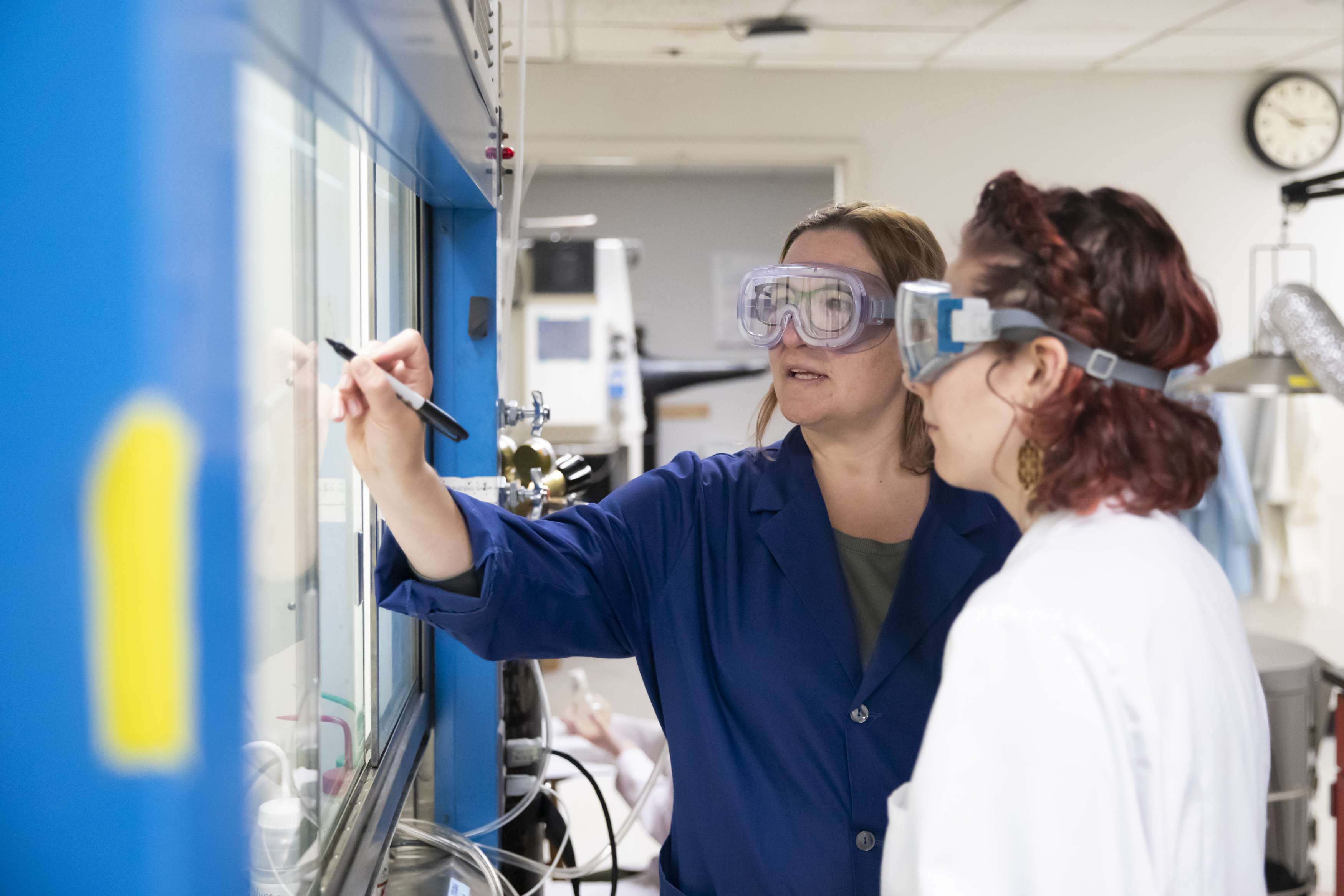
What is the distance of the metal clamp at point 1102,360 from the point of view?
80 centimetres

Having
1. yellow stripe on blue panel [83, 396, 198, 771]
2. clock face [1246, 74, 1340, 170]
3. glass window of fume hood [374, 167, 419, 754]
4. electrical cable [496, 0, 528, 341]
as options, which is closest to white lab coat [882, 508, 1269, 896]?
yellow stripe on blue panel [83, 396, 198, 771]

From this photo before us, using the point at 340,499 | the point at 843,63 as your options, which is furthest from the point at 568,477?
the point at 843,63

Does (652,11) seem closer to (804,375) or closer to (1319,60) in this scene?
(804,375)

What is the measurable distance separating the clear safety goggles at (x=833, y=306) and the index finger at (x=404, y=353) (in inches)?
20.4

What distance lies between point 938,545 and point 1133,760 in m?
0.53

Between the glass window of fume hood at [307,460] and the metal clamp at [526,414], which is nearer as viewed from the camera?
the glass window of fume hood at [307,460]

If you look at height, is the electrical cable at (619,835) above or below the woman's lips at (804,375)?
below

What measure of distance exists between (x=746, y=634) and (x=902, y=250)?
55 centimetres

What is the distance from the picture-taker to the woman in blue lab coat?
112 cm

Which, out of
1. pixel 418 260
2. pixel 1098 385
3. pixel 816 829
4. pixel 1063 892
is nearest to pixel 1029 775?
pixel 1063 892

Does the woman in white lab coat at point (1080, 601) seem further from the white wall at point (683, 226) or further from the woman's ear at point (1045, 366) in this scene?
the white wall at point (683, 226)

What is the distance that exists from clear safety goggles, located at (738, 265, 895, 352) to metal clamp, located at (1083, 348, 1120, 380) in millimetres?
484

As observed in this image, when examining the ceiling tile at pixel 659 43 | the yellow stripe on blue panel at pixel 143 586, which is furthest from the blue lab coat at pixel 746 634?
the ceiling tile at pixel 659 43

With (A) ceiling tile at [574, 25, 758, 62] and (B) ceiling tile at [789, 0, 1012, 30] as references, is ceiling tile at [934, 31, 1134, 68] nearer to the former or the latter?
(B) ceiling tile at [789, 0, 1012, 30]
